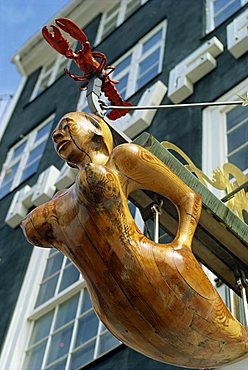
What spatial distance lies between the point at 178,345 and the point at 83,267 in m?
0.49

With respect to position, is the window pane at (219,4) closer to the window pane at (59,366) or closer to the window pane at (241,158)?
the window pane at (241,158)

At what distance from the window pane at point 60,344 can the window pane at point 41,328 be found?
10.5 inches

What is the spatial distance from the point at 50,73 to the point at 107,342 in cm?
979

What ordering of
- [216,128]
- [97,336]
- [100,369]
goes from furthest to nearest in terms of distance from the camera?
[216,128] < [97,336] < [100,369]

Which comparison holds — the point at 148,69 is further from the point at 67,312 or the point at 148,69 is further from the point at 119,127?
the point at 67,312

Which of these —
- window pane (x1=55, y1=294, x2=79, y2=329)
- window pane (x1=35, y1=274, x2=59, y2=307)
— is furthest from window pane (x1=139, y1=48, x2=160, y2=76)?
window pane (x1=55, y1=294, x2=79, y2=329)

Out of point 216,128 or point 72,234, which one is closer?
point 72,234

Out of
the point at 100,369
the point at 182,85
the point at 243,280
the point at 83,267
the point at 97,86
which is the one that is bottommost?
the point at 100,369

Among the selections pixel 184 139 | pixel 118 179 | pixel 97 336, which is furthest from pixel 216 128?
pixel 118 179

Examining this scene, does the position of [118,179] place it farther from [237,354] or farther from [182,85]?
[182,85]

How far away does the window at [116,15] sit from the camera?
14250 millimetres

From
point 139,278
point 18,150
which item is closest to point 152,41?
point 18,150

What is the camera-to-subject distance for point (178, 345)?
274 centimetres

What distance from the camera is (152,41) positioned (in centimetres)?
1196
